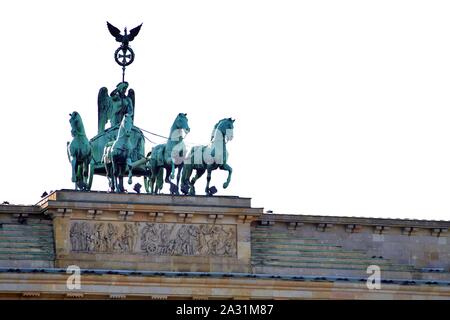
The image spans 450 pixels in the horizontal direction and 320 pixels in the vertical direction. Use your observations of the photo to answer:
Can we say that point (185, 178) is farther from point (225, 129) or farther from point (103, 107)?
point (103, 107)

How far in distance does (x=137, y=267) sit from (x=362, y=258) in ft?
27.0

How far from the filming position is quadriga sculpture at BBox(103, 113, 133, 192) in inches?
2356

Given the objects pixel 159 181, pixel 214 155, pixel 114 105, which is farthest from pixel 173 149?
pixel 114 105

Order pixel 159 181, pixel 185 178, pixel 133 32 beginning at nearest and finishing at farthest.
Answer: pixel 185 178 → pixel 159 181 → pixel 133 32

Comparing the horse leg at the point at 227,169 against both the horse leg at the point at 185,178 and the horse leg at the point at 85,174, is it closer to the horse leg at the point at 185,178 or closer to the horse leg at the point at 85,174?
the horse leg at the point at 185,178

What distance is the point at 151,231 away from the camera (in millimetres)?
60250

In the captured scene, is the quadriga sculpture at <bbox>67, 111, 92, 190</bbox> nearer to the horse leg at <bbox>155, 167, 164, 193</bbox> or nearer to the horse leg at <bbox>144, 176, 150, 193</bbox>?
the horse leg at <bbox>155, 167, 164, 193</bbox>

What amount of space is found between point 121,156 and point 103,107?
5.43 m

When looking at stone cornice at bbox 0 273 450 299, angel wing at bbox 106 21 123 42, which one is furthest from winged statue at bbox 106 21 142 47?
stone cornice at bbox 0 273 450 299
